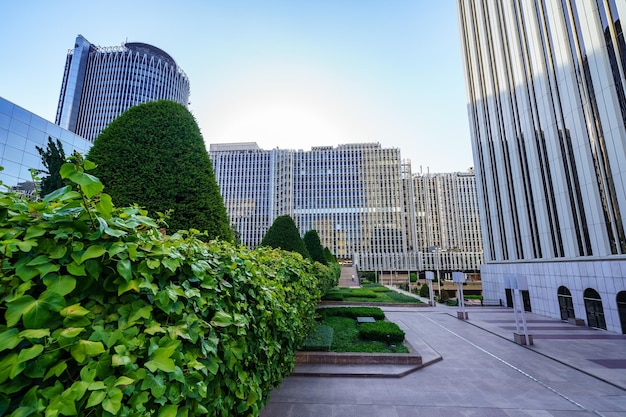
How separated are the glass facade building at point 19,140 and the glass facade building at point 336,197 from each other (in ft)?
216

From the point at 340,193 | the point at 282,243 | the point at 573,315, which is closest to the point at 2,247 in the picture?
the point at 282,243

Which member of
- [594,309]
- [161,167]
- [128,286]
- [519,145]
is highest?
[519,145]

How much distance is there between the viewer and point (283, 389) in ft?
25.3

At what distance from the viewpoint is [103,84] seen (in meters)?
93.8

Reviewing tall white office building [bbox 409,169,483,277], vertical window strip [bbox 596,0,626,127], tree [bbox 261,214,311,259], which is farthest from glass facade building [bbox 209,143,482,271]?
vertical window strip [bbox 596,0,626,127]

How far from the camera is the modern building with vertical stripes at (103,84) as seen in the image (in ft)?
299

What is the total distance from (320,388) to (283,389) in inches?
39.7

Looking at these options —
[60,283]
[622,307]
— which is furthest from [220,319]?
[622,307]

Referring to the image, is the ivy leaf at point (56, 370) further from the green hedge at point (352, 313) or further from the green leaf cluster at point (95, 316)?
the green hedge at point (352, 313)

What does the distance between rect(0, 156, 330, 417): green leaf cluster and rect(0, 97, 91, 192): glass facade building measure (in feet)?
106

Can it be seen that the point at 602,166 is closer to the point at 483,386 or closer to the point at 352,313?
the point at 483,386

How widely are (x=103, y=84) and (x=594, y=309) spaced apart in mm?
124204

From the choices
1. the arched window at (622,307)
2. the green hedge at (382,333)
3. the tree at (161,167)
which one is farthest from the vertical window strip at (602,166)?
the tree at (161,167)

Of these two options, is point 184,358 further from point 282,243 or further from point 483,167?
point 483,167
